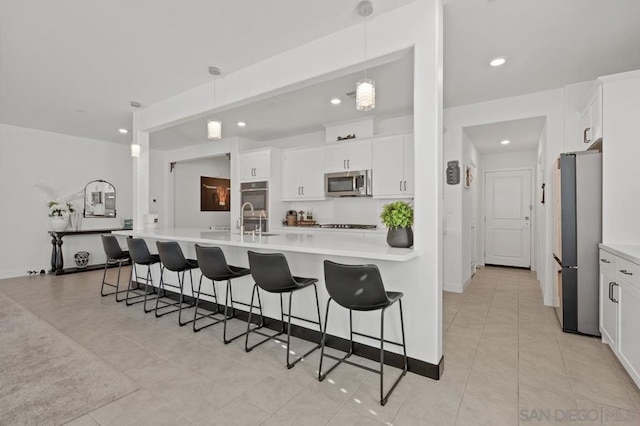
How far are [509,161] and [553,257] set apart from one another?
3.41m

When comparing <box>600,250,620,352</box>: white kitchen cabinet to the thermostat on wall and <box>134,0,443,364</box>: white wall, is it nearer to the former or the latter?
<box>134,0,443,364</box>: white wall

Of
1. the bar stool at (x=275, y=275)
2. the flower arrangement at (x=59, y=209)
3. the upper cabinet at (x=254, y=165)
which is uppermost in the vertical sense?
the upper cabinet at (x=254, y=165)

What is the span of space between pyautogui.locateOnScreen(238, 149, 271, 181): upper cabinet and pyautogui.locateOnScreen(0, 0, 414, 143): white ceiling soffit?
200 cm

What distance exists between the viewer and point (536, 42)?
9.26 feet

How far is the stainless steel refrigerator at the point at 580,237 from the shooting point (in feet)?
9.66

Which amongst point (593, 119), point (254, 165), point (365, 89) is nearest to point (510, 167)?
point (593, 119)

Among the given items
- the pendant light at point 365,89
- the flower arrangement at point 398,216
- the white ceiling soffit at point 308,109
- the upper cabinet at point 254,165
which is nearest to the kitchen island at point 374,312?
the flower arrangement at point 398,216

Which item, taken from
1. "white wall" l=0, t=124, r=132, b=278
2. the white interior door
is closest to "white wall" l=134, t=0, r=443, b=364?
the white interior door

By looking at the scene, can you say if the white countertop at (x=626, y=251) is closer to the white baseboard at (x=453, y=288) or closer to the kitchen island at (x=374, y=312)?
the kitchen island at (x=374, y=312)

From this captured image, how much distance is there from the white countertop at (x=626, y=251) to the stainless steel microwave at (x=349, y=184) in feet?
9.39

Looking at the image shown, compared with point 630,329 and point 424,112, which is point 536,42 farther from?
point 630,329

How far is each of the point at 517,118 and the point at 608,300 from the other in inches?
97.3

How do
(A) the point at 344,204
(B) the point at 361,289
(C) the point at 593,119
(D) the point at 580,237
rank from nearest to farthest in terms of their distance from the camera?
(B) the point at 361,289, (D) the point at 580,237, (C) the point at 593,119, (A) the point at 344,204

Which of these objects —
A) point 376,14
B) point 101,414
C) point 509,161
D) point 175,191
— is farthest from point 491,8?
point 175,191
